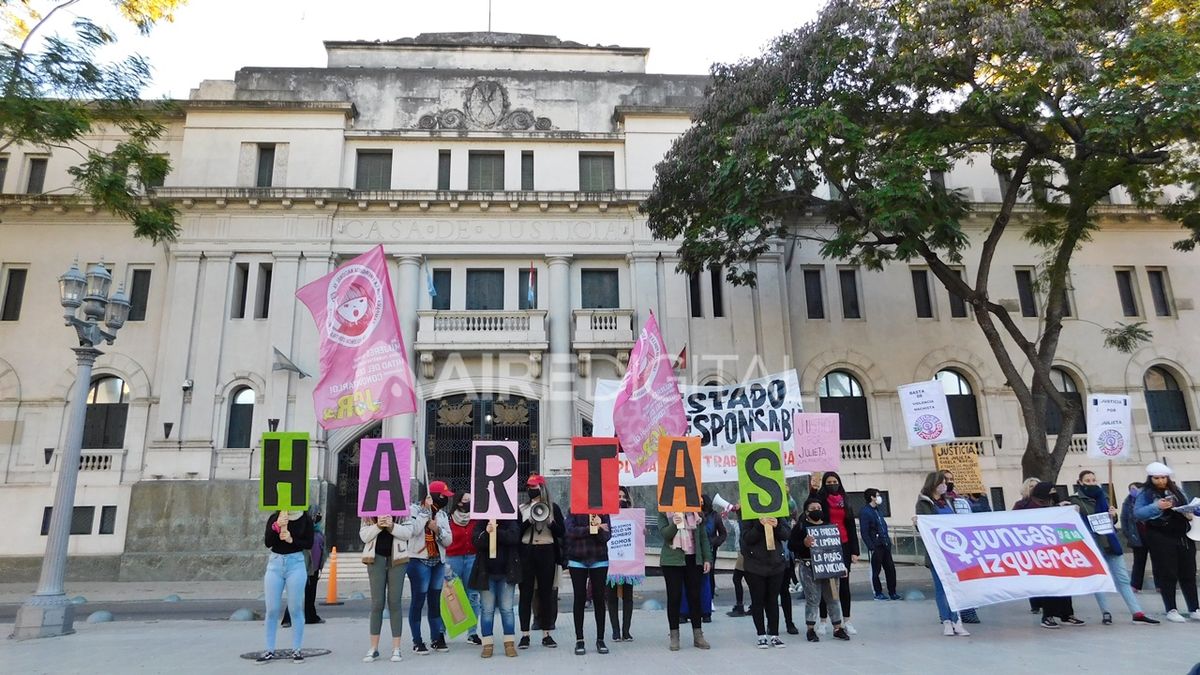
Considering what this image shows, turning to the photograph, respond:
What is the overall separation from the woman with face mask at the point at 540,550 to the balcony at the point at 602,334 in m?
13.4

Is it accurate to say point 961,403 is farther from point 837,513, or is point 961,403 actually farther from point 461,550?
point 461,550

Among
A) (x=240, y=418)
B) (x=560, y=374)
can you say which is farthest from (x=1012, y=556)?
(x=240, y=418)

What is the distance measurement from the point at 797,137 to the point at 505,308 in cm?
1092

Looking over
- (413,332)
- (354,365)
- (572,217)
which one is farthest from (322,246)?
(354,365)

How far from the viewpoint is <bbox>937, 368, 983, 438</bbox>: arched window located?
23609 mm

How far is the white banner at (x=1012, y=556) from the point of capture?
8812 mm

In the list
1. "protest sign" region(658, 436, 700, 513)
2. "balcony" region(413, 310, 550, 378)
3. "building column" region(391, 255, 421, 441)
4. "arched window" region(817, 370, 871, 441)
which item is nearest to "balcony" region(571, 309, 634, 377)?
"balcony" region(413, 310, 550, 378)

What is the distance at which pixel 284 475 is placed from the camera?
8.35 metres

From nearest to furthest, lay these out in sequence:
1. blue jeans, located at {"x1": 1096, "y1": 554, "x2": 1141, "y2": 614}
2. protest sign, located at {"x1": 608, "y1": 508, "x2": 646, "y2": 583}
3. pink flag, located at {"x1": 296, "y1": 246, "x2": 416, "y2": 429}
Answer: protest sign, located at {"x1": 608, "y1": 508, "x2": 646, "y2": 583}, pink flag, located at {"x1": 296, "y1": 246, "x2": 416, "y2": 429}, blue jeans, located at {"x1": 1096, "y1": 554, "x2": 1141, "y2": 614}

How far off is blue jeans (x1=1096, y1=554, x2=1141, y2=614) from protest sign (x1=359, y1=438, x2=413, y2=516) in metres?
8.99

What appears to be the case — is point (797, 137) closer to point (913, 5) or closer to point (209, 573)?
point (913, 5)

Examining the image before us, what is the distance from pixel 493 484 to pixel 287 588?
2.53m

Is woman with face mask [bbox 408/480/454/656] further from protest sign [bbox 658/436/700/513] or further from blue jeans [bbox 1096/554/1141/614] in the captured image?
blue jeans [bbox 1096/554/1141/614]

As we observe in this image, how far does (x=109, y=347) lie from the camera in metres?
22.2
